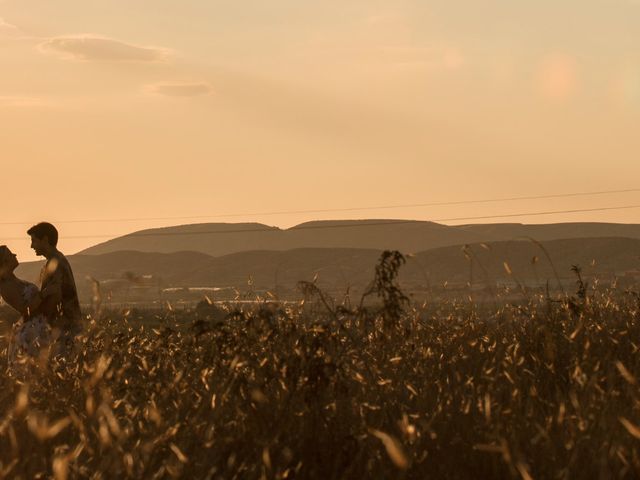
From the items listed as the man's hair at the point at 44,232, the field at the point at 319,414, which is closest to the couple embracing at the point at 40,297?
the man's hair at the point at 44,232

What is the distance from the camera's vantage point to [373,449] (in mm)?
4449

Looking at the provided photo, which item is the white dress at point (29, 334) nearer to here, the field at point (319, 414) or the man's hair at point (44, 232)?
the man's hair at point (44, 232)

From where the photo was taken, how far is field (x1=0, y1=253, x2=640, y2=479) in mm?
3977

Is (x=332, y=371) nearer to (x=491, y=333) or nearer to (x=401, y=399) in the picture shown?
(x=401, y=399)

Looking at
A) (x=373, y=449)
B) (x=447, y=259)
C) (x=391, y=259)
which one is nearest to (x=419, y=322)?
(x=391, y=259)

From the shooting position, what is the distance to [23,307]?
351 inches

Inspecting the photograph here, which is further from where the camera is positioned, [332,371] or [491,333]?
[491,333]

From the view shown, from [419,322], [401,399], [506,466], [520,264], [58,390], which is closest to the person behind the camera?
[506,466]

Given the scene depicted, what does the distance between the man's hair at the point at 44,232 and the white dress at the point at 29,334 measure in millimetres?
458

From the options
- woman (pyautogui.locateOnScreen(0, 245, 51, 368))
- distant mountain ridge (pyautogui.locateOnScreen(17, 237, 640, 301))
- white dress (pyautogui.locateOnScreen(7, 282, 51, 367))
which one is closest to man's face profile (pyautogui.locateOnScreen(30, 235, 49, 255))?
woman (pyautogui.locateOnScreen(0, 245, 51, 368))

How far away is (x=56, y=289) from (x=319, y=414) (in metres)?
4.86

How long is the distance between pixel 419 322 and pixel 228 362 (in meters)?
3.70

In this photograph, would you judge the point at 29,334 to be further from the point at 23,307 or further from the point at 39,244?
the point at 39,244

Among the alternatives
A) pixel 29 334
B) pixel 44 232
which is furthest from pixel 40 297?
pixel 44 232
